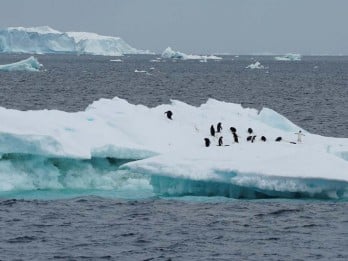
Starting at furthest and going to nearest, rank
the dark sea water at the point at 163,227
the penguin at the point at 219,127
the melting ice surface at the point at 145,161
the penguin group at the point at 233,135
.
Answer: the penguin at the point at 219,127 → the penguin group at the point at 233,135 → the melting ice surface at the point at 145,161 → the dark sea water at the point at 163,227

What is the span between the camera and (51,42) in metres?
166

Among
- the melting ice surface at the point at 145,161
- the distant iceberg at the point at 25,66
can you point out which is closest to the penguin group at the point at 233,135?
the melting ice surface at the point at 145,161

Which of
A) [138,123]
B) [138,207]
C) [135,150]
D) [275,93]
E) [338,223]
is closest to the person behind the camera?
[338,223]

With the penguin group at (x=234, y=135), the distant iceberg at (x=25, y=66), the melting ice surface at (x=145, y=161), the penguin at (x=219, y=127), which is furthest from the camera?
the distant iceberg at (x=25, y=66)

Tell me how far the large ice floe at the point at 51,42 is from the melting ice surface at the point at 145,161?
12539 centimetres

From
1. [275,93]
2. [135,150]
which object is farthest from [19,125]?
[275,93]

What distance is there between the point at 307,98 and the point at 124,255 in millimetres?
42356

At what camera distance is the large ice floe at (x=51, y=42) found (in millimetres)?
149000

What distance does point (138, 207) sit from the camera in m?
18.5

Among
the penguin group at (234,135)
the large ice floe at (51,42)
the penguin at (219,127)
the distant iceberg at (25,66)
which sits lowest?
the penguin group at (234,135)

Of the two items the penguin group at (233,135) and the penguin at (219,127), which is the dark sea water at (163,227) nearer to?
the penguin group at (233,135)

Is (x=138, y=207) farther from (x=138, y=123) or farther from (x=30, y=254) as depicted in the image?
(x=138, y=123)

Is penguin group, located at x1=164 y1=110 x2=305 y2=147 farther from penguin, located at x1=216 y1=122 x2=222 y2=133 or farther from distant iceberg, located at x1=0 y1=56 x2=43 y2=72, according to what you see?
distant iceberg, located at x1=0 y1=56 x2=43 y2=72

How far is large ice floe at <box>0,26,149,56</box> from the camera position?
149 metres
